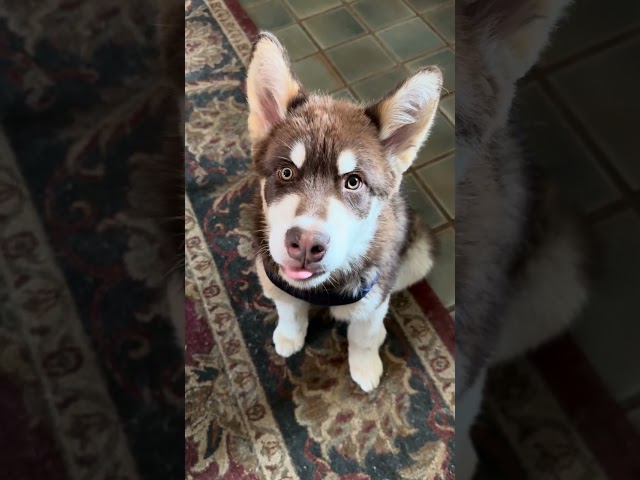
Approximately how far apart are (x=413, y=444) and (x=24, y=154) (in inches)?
62.2

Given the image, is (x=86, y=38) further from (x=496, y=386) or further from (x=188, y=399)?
(x=188, y=399)

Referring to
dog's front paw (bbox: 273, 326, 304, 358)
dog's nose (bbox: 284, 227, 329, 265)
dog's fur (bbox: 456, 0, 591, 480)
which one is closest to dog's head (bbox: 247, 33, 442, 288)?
dog's nose (bbox: 284, 227, 329, 265)

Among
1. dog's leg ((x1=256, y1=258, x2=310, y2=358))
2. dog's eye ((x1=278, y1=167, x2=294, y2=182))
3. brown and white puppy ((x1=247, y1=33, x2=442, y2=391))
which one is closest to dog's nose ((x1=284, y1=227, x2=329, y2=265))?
brown and white puppy ((x1=247, y1=33, x2=442, y2=391))

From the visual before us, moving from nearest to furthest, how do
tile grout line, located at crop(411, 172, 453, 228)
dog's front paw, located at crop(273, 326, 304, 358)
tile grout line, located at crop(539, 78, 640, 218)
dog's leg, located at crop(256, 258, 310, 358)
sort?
tile grout line, located at crop(539, 78, 640, 218) < dog's leg, located at crop(256, 258, 310, 358) < dog's front paw, located at crop(273, 326, 304, 358) < tile grout line, located at crop(411, 172, 453, 228)

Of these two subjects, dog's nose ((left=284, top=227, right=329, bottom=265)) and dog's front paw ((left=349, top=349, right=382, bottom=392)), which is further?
dog's front paw ((left=349, top=349, right=382, bottom=392))

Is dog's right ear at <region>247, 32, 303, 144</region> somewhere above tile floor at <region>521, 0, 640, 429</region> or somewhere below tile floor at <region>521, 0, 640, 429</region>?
below

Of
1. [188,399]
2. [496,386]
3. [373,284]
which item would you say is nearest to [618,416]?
[496,386]

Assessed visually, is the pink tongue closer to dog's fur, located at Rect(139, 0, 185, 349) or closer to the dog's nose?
the dog's nose

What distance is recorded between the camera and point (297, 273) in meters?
1.16

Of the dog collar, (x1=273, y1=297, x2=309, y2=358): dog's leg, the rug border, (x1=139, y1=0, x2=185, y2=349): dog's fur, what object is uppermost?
Answer: (x1=139, y1=0, x2=185, y2=349): dog's fur

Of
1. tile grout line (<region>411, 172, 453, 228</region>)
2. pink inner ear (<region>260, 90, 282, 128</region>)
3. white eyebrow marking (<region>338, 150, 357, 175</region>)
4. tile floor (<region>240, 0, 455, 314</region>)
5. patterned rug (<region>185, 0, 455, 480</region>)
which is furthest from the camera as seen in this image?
tile floor (<region>240, 0, 455, 314</region>)

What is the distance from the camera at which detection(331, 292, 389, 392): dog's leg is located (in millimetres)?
1510

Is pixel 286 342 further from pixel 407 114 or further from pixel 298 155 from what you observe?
pixel 407 114

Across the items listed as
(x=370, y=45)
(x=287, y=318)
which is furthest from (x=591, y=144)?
(x=370, y=45)
